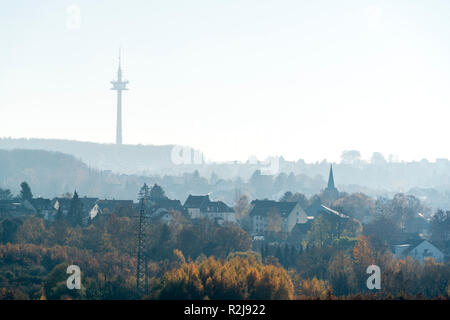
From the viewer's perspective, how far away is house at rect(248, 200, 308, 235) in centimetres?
10288

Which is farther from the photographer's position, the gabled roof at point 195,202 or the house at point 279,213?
the gabled roof at point 195,202

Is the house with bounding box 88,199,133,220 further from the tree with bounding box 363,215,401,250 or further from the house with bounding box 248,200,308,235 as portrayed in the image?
the tree with bounding box 363,215,401,250

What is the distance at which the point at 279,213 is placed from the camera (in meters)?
104

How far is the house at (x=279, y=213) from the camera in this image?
10288cm

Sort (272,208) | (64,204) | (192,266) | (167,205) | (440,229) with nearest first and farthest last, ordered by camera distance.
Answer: (192,266), (440,229), (272,208), (64,204), (167,205)

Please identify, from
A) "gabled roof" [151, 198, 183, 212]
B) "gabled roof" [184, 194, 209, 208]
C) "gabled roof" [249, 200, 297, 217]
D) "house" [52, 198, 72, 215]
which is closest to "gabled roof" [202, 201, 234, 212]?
"gabled roof" [184, 194, 209, 208]

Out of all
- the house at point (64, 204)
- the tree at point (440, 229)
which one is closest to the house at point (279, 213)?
the tree at point (440, 229)

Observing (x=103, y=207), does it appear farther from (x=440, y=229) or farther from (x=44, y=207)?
(x=440, y=229)

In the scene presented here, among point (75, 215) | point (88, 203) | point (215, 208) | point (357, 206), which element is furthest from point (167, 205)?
point (357, 206)

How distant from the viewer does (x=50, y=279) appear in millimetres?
52688

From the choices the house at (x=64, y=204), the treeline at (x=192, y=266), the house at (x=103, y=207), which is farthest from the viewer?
the house at (x=103, y=207)

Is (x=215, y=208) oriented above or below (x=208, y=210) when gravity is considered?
above

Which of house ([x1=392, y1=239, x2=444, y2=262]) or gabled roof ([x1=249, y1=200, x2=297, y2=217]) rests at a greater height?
gabled roof ([x1=249, y1=200, x2=297, y2=217])

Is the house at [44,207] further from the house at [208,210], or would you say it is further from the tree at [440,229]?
the tree at [440,229]
